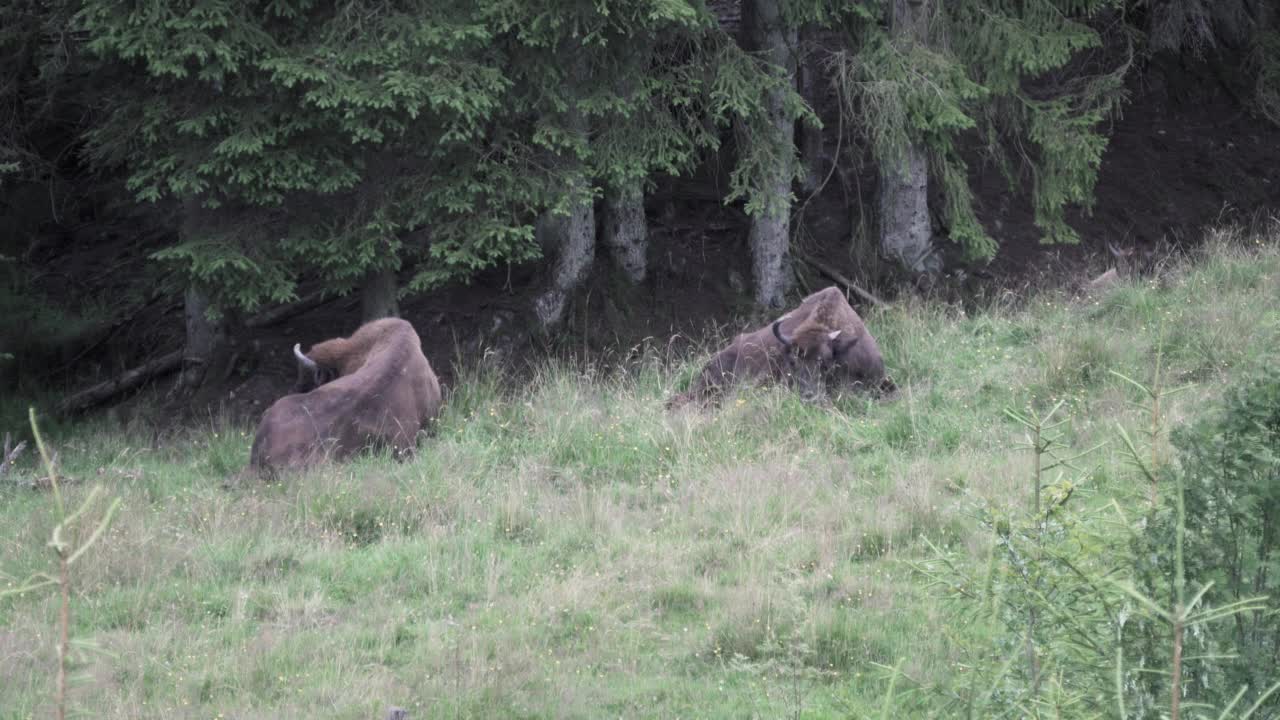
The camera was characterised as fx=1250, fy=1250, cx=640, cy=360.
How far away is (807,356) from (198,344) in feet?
25.1

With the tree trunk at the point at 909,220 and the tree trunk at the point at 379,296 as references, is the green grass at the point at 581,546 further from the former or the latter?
the tree trunk at the point at 909,220

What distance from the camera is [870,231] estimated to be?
16.6 metres

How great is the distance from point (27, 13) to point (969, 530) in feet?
39.2

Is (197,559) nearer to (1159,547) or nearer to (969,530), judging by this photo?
(969,530)

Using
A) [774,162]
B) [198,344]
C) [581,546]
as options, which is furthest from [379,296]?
[581,546]

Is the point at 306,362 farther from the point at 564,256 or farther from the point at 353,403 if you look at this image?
the point at 564,256

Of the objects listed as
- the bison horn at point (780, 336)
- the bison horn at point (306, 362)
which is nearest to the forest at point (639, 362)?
the bison horn at point (780, 336)

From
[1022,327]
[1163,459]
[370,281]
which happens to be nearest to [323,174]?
[370,281]

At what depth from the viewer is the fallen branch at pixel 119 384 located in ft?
48.4

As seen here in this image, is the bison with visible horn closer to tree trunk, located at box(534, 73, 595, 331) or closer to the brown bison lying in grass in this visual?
the brown bison lying in grass

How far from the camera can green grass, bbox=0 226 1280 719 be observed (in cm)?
578

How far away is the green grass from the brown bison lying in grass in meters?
0.37

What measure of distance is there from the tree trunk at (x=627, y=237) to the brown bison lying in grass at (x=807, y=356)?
441cm

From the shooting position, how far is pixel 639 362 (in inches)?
508
